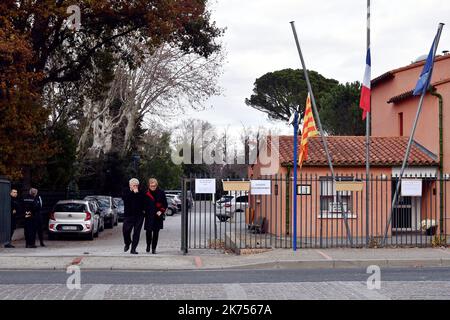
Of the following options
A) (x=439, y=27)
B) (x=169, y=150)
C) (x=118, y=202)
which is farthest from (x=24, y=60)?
(x=169, y=150)

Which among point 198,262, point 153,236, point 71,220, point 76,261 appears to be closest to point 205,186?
point 153,236

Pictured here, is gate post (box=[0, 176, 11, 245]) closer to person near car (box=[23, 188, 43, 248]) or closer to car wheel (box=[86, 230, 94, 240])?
person near car (box=[23, 188, 43, 248])

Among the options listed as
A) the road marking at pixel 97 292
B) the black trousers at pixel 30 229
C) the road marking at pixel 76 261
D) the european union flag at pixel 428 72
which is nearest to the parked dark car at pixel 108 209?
the black trousers at pixel 30 229

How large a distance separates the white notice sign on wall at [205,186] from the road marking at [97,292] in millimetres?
6395

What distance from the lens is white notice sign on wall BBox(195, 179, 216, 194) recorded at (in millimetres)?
18453

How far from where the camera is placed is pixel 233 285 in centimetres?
1241

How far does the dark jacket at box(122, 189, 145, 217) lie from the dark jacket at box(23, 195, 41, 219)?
13.1 feet

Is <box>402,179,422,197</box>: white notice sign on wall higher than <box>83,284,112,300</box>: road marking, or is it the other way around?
<box>402,179,422,197</box>: white notice sign on wall

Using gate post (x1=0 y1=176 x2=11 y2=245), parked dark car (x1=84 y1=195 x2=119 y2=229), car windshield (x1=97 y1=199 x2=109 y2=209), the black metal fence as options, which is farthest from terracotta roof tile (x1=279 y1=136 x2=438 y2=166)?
car windshield (x1=97 y1=199 x2=109 y2=209)

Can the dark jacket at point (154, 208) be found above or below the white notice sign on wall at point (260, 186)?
below

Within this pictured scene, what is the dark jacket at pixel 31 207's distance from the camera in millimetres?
20750

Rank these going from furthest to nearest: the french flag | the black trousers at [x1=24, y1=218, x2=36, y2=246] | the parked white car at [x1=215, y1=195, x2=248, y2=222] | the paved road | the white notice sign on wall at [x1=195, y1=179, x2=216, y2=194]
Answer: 1. the parked white car at [x1=215, y1=195, x2=248, y2=222]
2. the black trousers at [x1=24, y1=218, x2=36, y2=246]
3. the french flag
4. the white notice sign on wall at [x1=195, y1=179, x2=216, y2=194]
5. the paved road

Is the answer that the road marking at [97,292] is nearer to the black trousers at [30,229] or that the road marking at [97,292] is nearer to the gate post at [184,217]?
the gate post at [184,217]

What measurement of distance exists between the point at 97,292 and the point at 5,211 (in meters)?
10.7
